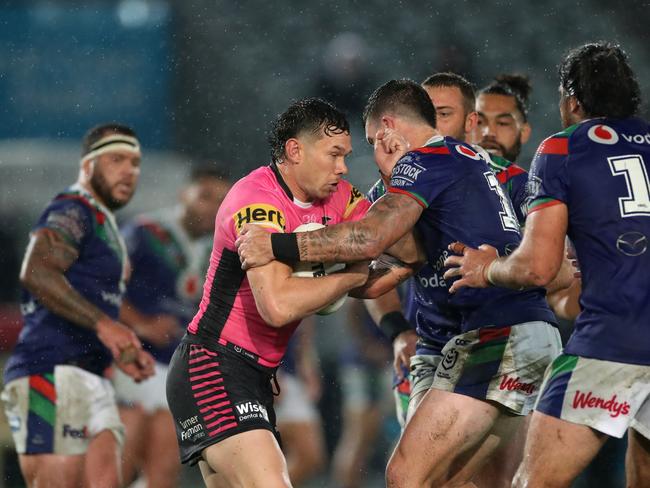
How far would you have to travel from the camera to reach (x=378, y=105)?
177 inches

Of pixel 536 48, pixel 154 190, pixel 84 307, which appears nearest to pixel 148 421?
pixel 84 307

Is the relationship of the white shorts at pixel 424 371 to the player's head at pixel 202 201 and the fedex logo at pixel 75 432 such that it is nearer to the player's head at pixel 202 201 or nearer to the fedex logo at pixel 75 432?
the fedex logo at pixel 75 432

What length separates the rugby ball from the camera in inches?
158

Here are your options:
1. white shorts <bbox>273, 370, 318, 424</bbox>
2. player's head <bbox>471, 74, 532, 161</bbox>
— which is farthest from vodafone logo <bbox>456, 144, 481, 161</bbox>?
white shorts <bbox>273, 370, 318, 424</bbox>

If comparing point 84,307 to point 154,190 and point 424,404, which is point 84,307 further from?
point 154,190

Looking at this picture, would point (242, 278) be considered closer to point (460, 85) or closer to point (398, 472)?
point (398, 472)

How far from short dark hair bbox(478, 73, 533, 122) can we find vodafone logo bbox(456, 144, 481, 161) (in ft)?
6.93

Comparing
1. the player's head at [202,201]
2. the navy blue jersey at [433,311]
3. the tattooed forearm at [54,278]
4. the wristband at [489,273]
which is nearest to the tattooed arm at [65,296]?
the tattooed forearm at [54,278]

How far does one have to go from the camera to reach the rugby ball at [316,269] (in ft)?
13.1

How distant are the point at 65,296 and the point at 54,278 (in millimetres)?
139

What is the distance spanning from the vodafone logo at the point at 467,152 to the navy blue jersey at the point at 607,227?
1.68 feet

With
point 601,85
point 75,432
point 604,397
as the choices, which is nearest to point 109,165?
point 75,432

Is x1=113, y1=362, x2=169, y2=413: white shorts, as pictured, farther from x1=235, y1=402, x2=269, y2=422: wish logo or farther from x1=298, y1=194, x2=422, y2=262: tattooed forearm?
x1=298, y1=194, x2=422, y2=262: tattooed forearm

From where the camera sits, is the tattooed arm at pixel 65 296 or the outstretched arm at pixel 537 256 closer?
the outstretched arm at pixel 537 256
